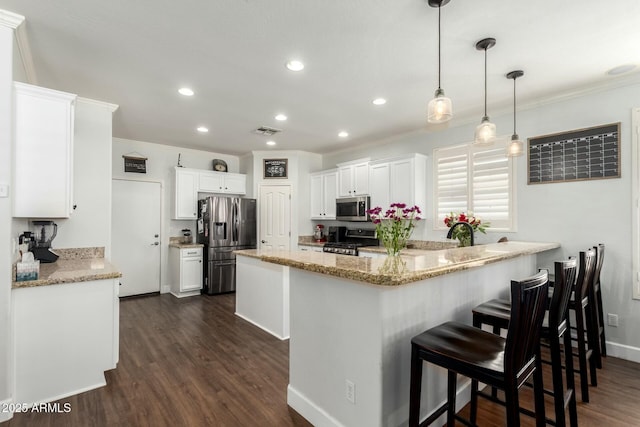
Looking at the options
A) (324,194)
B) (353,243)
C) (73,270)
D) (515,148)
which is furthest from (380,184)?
(73,270)

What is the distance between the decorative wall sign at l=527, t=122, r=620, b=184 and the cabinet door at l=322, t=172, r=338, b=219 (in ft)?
9.89

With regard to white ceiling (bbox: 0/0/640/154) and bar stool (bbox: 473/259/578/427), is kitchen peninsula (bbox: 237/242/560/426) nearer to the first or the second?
bar stool (bbox: 473/259/578/427)

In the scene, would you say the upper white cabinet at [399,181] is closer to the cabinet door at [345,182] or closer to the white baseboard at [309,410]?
the cabinet door at [345,182]

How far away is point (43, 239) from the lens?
2992mm

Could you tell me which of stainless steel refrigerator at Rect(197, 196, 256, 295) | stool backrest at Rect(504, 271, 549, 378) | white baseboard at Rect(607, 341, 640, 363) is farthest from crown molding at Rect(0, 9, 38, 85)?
white baseboard at Rect(607, 341, 640, 363)

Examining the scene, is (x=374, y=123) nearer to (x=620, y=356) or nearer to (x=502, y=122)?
(x=502, y=122)

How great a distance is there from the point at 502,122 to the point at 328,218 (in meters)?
3.07

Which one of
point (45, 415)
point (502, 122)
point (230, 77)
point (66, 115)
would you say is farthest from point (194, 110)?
point (502, 122)

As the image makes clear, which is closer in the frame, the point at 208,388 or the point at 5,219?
the point at 5,219

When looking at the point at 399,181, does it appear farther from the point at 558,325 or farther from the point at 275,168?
the point at 558,325

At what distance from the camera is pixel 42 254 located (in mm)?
2951

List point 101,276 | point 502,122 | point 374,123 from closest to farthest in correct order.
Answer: point 101,276, point 502,122, point 374,123

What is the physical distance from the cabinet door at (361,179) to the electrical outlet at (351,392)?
11.9 feet

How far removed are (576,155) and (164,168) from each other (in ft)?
19.0
